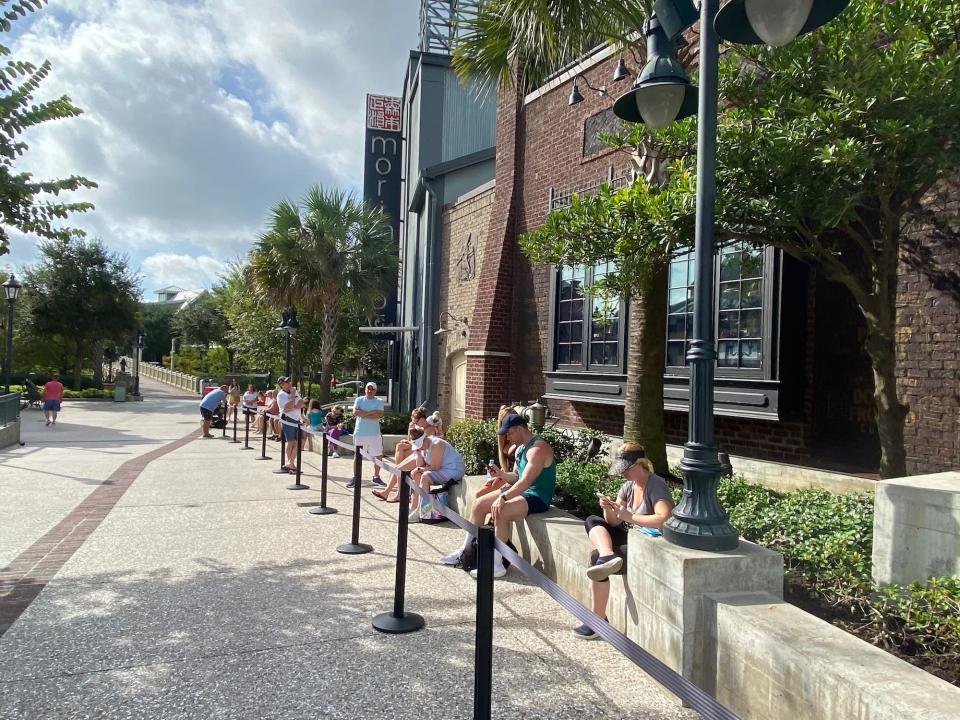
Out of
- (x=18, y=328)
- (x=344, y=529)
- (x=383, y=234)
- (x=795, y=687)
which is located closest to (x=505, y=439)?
(x=344, y=529)

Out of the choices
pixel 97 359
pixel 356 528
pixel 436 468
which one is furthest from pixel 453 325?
pixel 97 359

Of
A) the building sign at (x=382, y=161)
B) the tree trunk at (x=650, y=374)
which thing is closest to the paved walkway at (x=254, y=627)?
the tree trunk at (x=650, y=374)

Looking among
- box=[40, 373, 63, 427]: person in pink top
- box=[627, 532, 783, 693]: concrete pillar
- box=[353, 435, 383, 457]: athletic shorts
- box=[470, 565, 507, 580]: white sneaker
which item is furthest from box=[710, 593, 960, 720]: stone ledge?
box=[40, 373, 63, 427]: person in pink top

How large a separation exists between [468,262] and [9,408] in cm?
1082

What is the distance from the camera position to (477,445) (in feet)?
28.2

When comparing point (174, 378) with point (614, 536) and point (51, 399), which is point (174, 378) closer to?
→ point (51, 399)

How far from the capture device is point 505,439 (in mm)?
5969

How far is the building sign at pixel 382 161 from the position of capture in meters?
27.0

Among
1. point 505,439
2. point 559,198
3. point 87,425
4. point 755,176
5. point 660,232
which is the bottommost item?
point 87,425

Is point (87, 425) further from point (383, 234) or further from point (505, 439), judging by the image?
point (505, 439)

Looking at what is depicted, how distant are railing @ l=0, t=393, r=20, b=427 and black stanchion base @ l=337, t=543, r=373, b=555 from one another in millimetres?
12106

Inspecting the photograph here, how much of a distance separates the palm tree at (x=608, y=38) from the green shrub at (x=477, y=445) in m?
2.12

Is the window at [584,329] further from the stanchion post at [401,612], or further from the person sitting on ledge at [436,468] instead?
the stanchion post at [401,612]

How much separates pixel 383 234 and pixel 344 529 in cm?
1415
